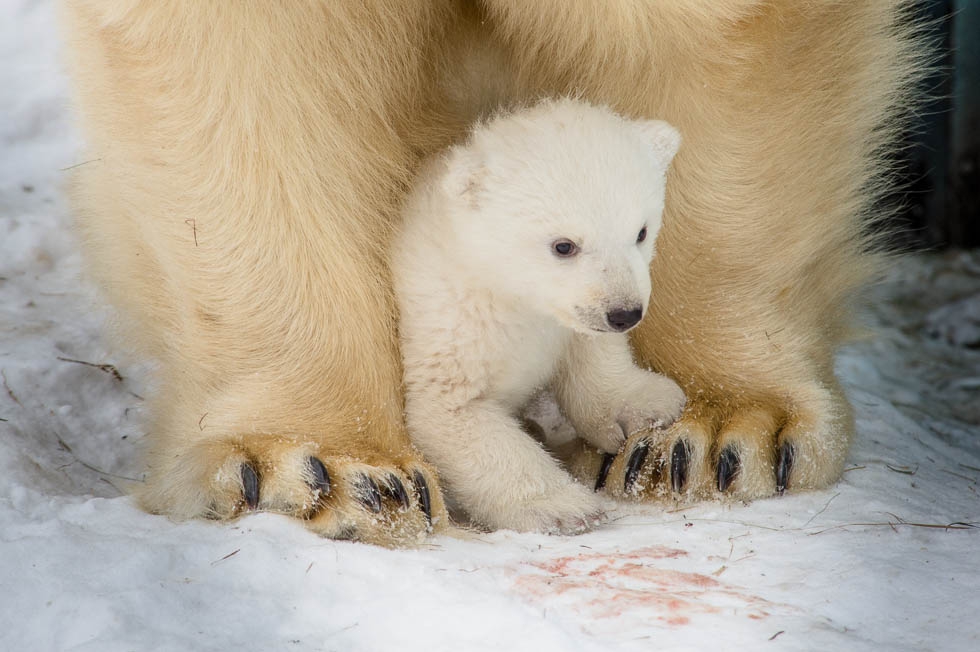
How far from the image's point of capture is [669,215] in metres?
2.52

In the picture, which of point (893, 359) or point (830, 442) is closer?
point (830, 442)

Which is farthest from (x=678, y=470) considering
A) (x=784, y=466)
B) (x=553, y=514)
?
(x=553, y=514)

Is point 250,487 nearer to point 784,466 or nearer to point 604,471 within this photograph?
point 604,471

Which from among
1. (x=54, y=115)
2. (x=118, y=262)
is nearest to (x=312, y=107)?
(x=118, y=262)

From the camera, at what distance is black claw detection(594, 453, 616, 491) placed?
2.38 m

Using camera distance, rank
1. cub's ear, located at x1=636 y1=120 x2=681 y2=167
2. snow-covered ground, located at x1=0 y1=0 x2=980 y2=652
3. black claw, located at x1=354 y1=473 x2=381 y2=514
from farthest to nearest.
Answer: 1. cub's ear, located at x1=636 y1=120 x2=681 y2=167
2. black claw, located at x1=354 y1=473 x2=381 y2=514
3. snow-covered ground, located at x1=0 y1=0 x2=980 y2=652

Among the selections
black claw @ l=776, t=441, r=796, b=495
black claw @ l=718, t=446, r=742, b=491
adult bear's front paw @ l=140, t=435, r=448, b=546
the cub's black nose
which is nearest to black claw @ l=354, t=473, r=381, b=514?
adult bear's front paw @ l=140, t=435, r=448, b=546

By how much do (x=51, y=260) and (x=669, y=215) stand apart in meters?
1.94

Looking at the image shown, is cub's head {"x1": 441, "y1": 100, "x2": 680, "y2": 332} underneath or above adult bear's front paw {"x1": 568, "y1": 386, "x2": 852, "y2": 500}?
above

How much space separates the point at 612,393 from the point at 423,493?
481 millimetres

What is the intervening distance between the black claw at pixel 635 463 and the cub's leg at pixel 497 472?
0.17 metres

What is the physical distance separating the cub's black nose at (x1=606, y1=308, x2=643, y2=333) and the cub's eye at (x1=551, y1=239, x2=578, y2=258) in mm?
131

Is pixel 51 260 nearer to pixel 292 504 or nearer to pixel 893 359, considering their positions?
pixel 292 504

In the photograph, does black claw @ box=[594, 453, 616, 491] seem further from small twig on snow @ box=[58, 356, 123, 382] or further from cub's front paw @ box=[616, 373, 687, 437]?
small twig on snow @ box=[58, 356, 123, 382]
